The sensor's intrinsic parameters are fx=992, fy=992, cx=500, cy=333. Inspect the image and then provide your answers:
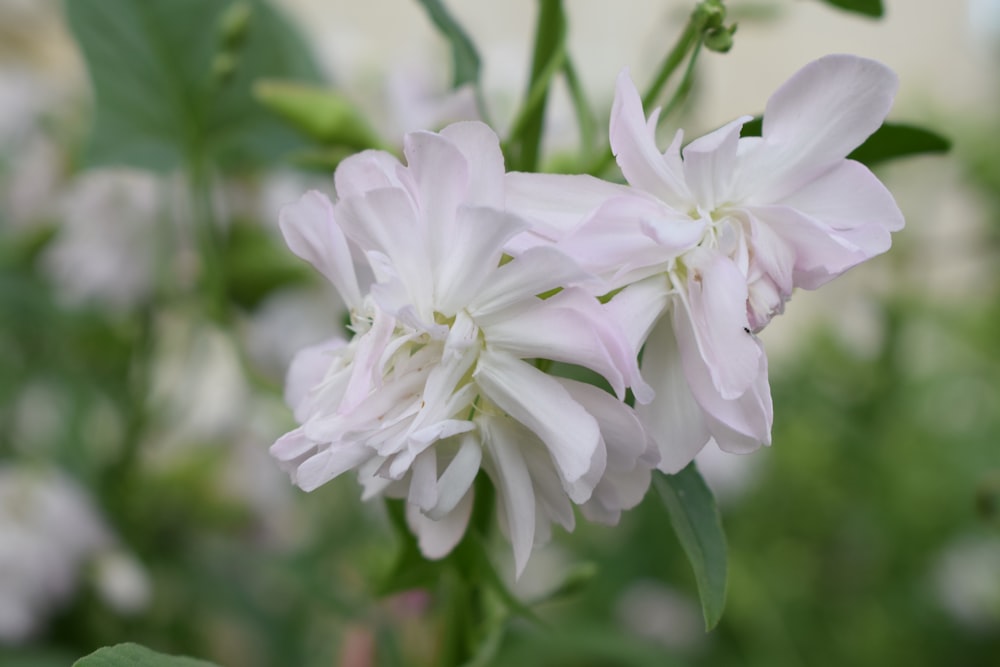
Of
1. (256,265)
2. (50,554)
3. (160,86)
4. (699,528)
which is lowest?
(50,554)

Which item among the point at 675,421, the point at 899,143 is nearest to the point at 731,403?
the point at 675,421

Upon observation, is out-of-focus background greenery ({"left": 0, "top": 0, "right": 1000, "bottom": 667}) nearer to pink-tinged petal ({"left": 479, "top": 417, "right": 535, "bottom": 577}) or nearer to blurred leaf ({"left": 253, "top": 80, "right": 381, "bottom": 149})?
blurred leaf ({"left": 253, "top": 80, "right": 381, "bottom": 149})

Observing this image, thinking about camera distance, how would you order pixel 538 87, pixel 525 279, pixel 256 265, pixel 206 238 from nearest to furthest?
pixel 525 279, pixel 538 87, pixel 206 238, pixel 256 265

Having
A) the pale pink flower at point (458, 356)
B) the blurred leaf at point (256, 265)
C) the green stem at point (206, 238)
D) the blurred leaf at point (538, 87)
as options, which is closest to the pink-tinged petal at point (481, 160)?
the pale pink flower at point (458, 356)

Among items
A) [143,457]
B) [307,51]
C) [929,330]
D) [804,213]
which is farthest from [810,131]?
[929,330]

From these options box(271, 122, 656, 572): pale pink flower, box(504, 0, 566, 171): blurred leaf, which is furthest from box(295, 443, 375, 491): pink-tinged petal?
box(504, 0, 566, 171): blurred leaf

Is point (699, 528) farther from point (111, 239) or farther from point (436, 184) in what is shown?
point (111, 239)

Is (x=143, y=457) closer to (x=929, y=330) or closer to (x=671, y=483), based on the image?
(x=671, y=483)

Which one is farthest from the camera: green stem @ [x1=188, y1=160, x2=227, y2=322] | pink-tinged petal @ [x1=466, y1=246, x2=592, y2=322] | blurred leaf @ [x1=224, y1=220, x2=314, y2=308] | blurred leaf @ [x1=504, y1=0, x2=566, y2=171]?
blurred leaf @ [x1=224, y1=220, x2=314, y2=308]
